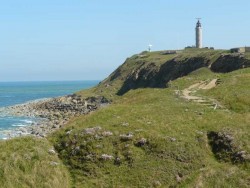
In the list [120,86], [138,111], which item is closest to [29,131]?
[138,111]

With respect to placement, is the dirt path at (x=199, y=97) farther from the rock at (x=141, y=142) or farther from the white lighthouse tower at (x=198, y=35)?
the white lighthouse tower at (x=198, y=35)

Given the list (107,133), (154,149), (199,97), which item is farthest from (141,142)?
(199,97)

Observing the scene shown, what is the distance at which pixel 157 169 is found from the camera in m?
25.4

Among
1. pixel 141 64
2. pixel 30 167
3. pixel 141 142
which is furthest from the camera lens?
pixel 141 64

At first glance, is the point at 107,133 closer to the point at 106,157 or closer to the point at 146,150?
the point at 106,157

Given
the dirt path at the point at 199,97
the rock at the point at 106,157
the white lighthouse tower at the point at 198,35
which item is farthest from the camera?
the white lighthouse tower at the point at 198,35

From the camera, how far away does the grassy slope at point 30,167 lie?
2364 cm

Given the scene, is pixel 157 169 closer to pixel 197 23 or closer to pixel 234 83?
pixel 234 83

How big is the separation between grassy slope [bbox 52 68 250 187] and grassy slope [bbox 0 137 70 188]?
42.5 inches

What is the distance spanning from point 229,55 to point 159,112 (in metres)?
62.6

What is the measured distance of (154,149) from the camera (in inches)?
1063

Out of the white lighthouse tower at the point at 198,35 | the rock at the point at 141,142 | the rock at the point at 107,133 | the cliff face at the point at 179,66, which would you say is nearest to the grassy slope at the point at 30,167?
the rock at the point at 107,133

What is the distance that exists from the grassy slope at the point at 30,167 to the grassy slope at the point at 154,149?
3.54 feet

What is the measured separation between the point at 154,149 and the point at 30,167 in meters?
7.80
